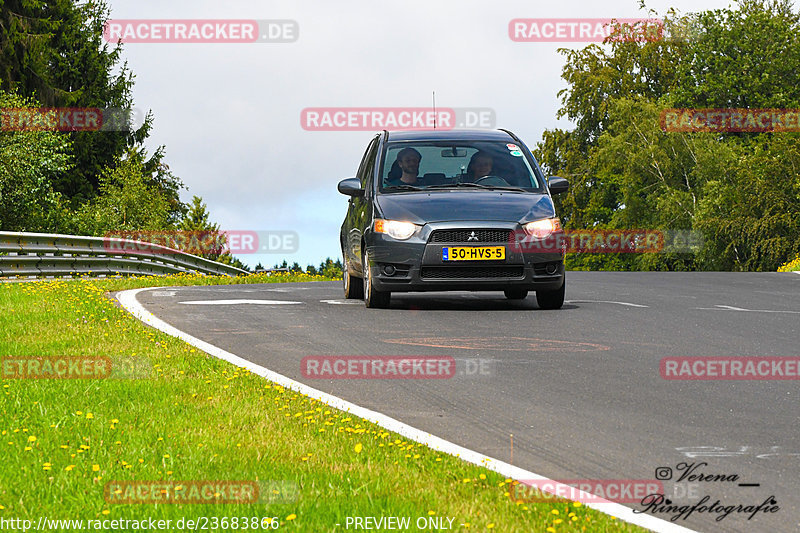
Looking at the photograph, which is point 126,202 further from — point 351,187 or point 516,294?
point 516,294

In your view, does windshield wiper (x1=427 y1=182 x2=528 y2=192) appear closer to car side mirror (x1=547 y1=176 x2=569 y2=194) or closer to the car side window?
car side mirror (x1=547 y1=176 x2=569 y2=194)

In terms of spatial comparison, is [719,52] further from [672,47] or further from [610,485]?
[610,485]

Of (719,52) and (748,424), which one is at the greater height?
(719,52)

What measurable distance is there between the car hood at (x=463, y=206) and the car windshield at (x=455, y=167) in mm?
388

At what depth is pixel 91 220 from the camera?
52.1 metres

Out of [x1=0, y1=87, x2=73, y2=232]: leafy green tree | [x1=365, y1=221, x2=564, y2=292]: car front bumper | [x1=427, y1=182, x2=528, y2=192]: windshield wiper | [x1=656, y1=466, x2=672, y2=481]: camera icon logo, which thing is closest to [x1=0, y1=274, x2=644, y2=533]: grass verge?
[x1=656, y1=466, x2=672, y2=481]: camera icon logo

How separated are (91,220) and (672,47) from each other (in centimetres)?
3507

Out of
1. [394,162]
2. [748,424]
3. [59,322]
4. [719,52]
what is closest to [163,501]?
[748,424]

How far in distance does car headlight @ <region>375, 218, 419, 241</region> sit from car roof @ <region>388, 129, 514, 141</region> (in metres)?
2.04

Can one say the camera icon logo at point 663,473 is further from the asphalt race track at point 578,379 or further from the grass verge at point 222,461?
the grass verge at point 222,461

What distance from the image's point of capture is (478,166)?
13.6 m

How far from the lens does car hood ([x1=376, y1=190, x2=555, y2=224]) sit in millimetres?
12344

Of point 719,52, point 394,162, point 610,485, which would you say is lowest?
point 610,485

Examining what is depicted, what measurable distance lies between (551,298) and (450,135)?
2.66 m
